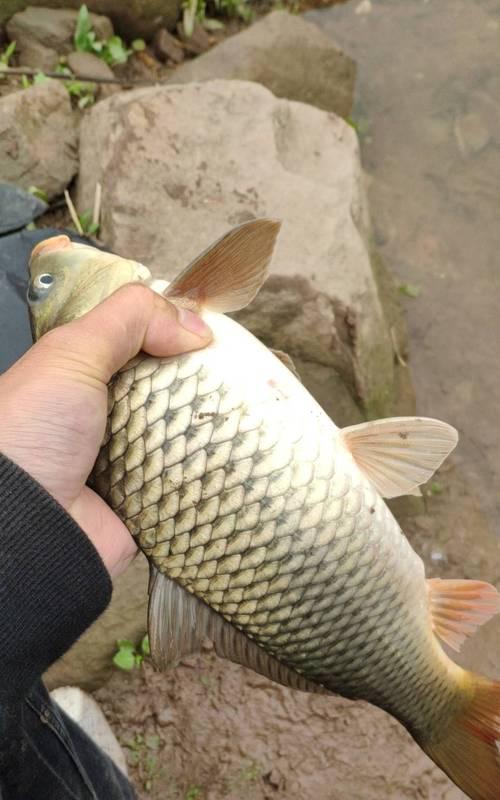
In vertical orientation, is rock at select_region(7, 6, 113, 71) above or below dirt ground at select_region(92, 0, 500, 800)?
above

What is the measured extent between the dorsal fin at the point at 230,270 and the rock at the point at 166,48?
4167 mm

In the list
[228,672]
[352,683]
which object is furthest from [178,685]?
[352,683]

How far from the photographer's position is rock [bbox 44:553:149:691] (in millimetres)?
3068

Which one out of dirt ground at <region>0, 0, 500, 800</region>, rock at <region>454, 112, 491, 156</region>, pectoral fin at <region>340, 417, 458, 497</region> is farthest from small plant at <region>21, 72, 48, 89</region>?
pectoral fin at <region>340, 417, 458, 497</region>

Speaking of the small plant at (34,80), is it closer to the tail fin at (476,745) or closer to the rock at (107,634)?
the rock at (107,634)

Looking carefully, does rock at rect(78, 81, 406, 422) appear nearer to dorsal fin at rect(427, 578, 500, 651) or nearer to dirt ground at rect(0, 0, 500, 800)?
dirt ground at rect(0, 0, 500, 800)

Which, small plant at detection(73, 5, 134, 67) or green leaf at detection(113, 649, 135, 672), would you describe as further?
small plant at detection(73, 5, 134, 67)

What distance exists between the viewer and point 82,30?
4.87 m

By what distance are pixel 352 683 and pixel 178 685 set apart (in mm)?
1477

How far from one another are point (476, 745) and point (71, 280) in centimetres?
158

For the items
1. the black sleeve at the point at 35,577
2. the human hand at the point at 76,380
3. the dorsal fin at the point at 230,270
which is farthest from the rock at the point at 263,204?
the black sleeve at the point at 35,577

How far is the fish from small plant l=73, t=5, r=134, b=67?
356cm

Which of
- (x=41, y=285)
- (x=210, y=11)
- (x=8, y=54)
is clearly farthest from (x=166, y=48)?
(x=41, y=285)

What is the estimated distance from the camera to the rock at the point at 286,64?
473 centimetres
